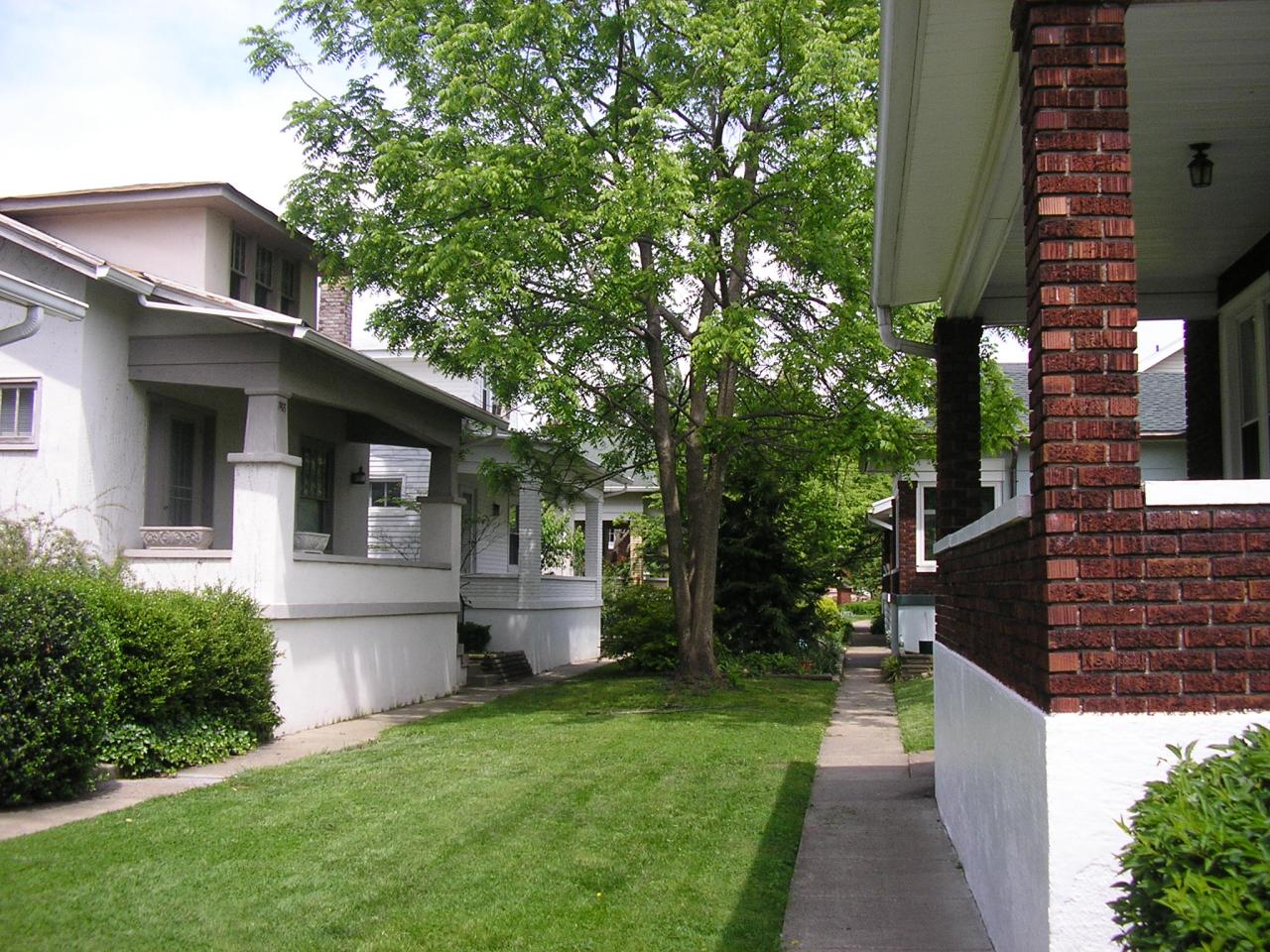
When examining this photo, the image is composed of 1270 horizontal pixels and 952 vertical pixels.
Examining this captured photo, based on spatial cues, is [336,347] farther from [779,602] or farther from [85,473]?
[779,602]

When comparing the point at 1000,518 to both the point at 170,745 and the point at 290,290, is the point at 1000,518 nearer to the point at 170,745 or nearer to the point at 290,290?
the point at 170,745

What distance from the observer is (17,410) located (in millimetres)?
13422

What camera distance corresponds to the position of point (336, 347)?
551 inches

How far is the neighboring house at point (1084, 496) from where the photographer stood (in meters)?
4.04

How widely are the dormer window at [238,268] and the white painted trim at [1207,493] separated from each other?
1464 centimetres

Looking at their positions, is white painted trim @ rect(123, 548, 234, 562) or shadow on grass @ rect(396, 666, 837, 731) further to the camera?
shadow on grass @ rect(396, 666, 837, 731)

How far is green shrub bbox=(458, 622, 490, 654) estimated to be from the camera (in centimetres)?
2270

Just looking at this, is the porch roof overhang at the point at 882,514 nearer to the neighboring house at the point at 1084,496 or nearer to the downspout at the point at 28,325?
the downspout at the point at 28,325

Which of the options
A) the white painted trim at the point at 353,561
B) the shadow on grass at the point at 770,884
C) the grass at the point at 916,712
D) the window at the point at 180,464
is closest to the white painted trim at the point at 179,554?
the white painted trim at the point at 353,561

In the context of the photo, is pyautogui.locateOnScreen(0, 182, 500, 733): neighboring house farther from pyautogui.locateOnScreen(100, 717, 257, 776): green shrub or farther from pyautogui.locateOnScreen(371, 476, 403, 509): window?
pyautogui.locateOnScreen(371, 476, 403, 509): window

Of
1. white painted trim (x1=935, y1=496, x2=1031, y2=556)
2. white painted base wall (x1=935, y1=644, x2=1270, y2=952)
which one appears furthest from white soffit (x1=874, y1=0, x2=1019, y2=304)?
white painted base wall (x1=935, y1=644, x2=1270, y2=952)

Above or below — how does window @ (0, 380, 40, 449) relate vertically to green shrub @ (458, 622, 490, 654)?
above

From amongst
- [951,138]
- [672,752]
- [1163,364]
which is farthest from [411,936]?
[1163,364]

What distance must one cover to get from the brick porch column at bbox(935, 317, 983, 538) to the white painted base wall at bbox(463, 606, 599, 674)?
15.4 m
